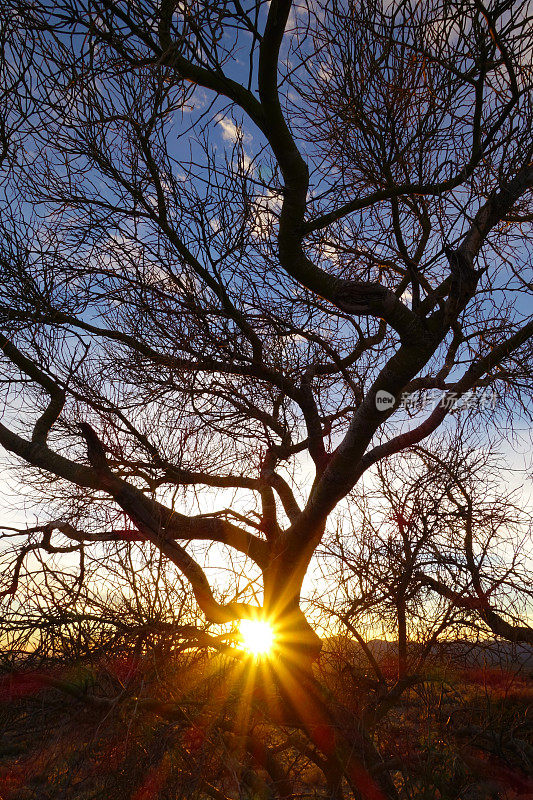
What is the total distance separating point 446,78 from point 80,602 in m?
3.52

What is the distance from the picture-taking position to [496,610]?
4.38 meters

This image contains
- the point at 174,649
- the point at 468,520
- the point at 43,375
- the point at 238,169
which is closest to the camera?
the point at 174,649

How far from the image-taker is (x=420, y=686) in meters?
4.16

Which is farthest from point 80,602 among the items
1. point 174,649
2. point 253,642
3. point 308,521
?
point 308,521

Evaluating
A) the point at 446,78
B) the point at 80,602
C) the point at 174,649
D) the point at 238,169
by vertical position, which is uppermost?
the point at 446,78

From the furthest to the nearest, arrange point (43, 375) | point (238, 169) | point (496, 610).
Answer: point (496, 610), point (43, 375), point (238, 169)

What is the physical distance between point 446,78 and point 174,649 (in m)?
3.44

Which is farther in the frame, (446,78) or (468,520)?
(468,520)

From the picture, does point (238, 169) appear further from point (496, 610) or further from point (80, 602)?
point (496, 610)

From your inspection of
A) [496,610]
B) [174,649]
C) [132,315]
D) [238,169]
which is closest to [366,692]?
[496,610]

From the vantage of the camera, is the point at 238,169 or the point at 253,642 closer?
the point at 253,642

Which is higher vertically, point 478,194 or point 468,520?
point 478,194

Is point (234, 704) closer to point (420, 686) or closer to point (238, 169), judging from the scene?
point (420, 686)

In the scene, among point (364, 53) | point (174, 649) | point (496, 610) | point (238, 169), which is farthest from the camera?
point (496, 610)
